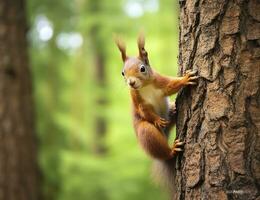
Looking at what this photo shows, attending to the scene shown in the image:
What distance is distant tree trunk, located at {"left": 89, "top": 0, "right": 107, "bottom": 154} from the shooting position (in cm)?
904

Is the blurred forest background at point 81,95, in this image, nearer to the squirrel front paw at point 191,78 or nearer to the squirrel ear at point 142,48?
Result: the squirrel ear at point 142,48

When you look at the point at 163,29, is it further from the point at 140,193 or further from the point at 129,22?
the point at 140,193

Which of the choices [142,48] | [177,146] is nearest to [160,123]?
[177,146]

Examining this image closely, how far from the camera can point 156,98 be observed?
2.57 m

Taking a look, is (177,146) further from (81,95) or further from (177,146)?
(81,95)

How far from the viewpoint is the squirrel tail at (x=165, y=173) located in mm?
2492

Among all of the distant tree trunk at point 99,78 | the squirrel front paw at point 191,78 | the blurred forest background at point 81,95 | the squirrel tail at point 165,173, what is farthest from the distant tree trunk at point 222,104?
the distant tree trunk at point 99,78

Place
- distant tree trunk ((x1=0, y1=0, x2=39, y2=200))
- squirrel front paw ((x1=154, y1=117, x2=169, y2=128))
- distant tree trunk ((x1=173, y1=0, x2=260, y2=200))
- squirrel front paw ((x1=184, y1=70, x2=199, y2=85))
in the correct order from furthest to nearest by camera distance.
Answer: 1. distant tree trunk ((x1=0, y1=0, x2=39, y2=200))
2. squirrel front paw ((x1=154, y1=117, x2=169, y2=128))
3. squirrel front paw ((x1=184, y1=70, x2=199, y2=85))
4. distant tree trunk ((x1=173, y1=0, x2=260, y2=200))

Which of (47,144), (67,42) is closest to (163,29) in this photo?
(67,42)

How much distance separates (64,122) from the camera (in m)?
A: 6.44

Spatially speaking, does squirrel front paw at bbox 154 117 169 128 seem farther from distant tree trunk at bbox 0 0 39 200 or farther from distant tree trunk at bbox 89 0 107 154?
distant tree trunk at bbox 89 0 107 154

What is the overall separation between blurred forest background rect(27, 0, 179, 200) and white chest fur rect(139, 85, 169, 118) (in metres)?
2.17

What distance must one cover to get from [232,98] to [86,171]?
16.7ft

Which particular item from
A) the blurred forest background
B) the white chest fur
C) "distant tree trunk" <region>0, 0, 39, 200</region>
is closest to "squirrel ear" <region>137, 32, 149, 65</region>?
the white chest fur
